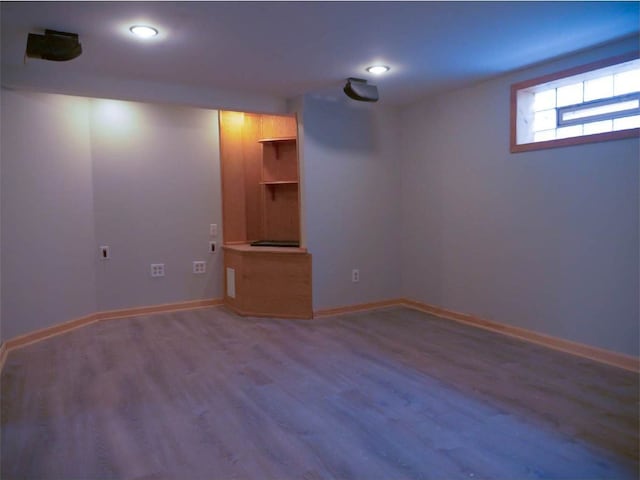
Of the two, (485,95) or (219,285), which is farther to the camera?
(219,285)

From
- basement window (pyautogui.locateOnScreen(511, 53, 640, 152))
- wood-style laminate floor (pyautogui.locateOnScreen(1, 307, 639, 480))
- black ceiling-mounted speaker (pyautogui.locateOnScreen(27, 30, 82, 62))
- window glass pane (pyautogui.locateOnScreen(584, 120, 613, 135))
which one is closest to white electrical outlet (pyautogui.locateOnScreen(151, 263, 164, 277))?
wood-style laminate floor (pyautogui.locateOnScreen(1, 307, 639, 480))

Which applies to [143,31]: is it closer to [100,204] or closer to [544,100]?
[100,204]

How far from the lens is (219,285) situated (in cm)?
512

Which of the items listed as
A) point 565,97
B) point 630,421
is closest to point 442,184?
point 565,97

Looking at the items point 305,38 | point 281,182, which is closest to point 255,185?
point 281,182

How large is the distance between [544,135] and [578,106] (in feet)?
1.06

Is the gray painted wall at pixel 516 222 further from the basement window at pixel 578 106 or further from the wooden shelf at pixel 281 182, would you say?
the wooden shelf at pixel 281 182

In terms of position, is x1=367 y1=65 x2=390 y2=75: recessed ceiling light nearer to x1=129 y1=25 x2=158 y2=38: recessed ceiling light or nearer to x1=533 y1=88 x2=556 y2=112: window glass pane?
x1=533 y1=88 x2=556 y2=112: window glass pane

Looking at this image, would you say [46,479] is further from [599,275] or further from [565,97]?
[565,97]

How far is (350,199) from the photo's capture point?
465 cm

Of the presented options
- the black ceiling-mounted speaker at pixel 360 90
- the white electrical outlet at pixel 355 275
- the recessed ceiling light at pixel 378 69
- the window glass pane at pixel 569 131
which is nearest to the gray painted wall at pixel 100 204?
the white electrical outlet at pixel 355 275

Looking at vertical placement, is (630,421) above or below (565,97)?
below

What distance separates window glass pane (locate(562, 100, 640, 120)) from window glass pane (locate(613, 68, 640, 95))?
80 mm

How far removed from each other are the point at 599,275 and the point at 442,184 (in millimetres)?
1679
